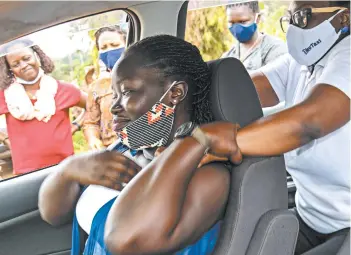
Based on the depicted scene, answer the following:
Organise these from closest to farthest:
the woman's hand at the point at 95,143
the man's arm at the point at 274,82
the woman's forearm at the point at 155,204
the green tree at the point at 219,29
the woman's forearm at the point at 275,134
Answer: the woman's forearm at the point at 155,204 → the woman's forearm at the point at 275,134 → the man's arm at the point at 274,82 → the woman's hand at the point at 95,143 → the green tree at the point at 219,29

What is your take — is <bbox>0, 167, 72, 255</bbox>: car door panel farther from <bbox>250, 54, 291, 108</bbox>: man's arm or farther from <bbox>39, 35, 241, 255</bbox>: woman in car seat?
<bbox>250, 54, 291, 108</bbox>: man's arm

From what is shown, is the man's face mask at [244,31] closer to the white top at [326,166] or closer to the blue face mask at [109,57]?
the blue face mask at [109,57]

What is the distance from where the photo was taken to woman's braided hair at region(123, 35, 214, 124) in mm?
1857

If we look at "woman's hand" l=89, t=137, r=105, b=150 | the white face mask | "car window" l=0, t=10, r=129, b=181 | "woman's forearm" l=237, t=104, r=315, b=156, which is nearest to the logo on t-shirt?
the white face mask

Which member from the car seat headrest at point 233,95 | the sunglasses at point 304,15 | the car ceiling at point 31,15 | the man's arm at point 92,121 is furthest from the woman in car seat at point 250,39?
the car ceiling at point 31,15

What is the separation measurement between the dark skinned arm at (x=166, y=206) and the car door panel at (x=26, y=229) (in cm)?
92

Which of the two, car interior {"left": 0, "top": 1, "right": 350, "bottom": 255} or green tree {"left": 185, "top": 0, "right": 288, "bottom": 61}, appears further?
green tree {"left": 185, "top": 0, "right": 288, "bottom": 61}

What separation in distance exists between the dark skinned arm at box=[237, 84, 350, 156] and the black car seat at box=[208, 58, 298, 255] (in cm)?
8

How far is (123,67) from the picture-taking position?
1854mm

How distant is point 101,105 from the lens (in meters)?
3.50

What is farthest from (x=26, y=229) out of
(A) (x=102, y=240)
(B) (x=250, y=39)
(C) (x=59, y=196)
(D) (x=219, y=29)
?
(D) (x=219, y=29)

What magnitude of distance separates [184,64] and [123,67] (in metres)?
0.20

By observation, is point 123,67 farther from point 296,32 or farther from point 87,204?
point 296,32

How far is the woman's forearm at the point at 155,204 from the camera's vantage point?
Result: 1583mm
